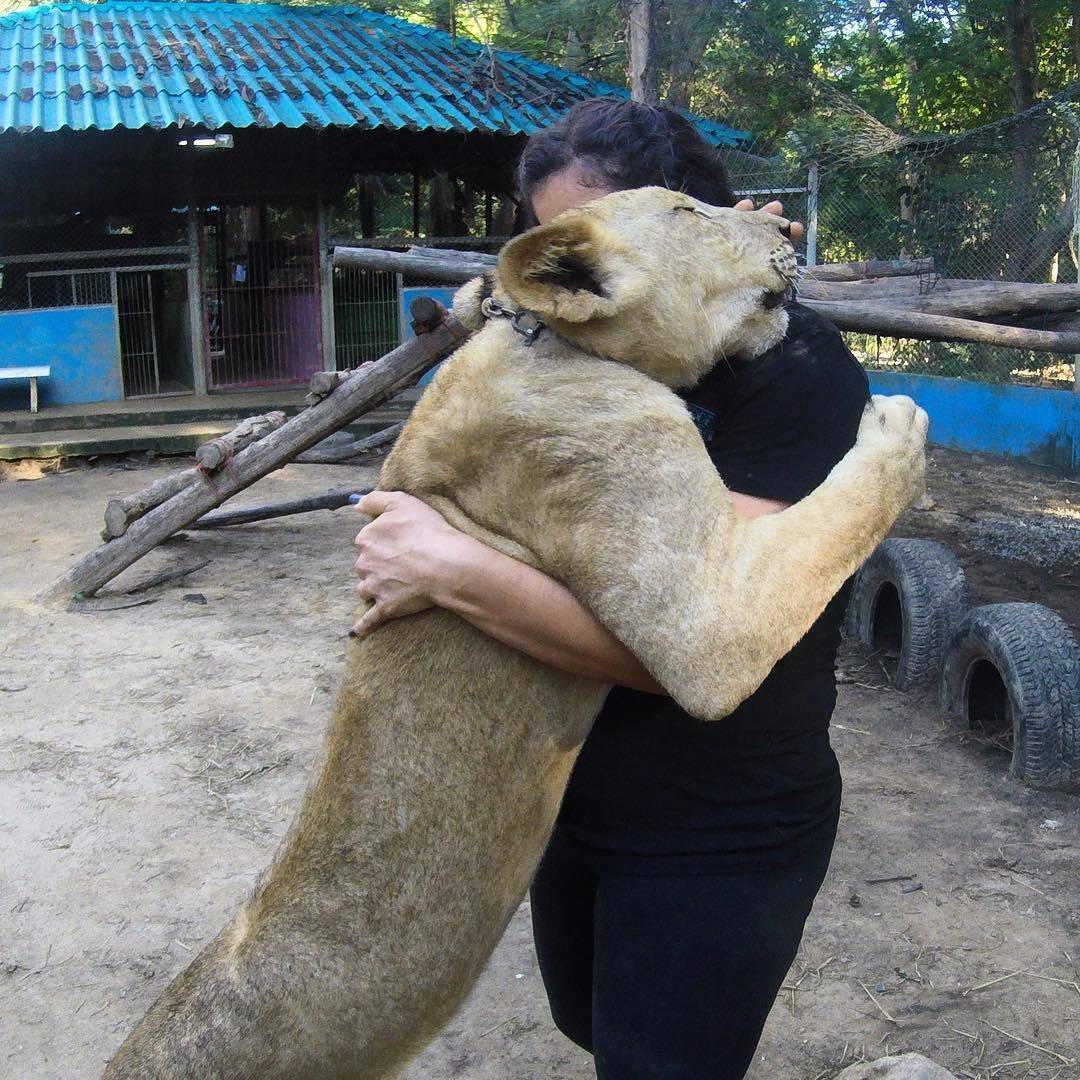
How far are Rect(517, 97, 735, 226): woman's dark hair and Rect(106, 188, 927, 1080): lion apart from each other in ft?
Result: 0.79

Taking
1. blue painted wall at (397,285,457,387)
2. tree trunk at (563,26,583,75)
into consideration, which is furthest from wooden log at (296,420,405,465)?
tree trunk at (563,26,583,75)

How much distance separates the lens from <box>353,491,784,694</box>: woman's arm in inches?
75.1

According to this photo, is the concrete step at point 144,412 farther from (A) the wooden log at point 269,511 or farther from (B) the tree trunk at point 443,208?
(A) the wooden log at point 269,511

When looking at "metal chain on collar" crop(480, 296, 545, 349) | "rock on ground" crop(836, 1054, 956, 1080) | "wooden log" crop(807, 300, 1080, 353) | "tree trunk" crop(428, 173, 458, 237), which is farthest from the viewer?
"tree trunk" crop(428, 173, 458, 237)

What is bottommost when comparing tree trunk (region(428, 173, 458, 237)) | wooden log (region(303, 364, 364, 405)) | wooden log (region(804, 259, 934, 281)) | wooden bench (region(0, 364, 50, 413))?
wooden bench (region(0, 364, 50, 413))

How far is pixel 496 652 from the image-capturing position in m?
2.09

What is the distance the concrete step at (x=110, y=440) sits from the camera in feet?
44.2

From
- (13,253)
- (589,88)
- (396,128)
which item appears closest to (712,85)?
(589,88)

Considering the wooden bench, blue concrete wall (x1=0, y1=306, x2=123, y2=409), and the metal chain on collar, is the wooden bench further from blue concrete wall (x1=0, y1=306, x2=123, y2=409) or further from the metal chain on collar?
the metal chain on collar

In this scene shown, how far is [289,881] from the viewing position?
210 centimetres

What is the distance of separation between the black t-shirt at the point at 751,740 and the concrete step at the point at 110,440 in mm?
12114

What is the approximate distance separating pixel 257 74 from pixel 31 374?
5.04m

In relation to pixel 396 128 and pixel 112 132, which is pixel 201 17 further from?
pixel 396 128

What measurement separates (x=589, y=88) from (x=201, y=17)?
236 inches
